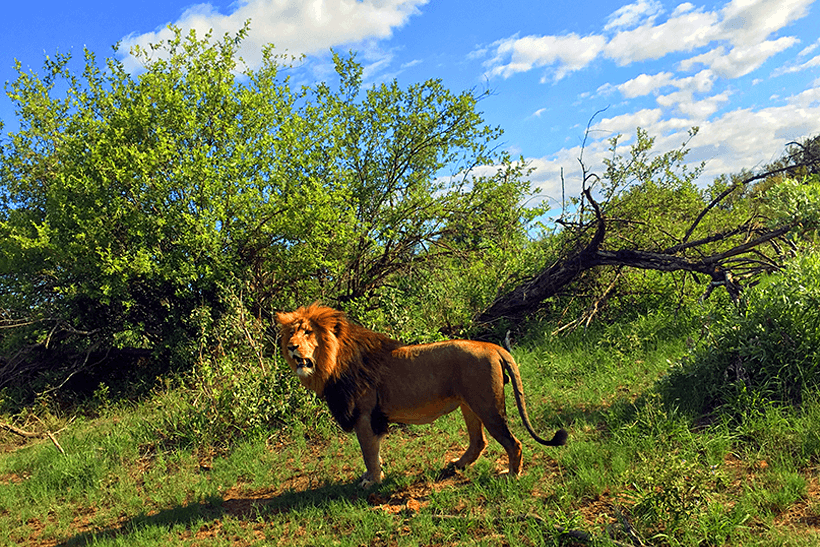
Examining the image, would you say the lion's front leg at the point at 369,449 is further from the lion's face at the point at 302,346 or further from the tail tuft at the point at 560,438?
the tail tuft at the point at 560,438

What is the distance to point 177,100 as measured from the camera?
956 cm

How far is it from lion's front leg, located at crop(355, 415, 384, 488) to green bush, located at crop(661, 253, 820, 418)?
3466mm

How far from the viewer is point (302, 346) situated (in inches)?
195

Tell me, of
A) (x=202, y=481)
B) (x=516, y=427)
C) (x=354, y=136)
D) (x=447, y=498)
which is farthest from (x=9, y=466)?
(x=354, y=136)

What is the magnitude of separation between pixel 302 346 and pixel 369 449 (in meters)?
1.28

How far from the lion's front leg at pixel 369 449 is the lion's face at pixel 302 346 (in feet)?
2.45

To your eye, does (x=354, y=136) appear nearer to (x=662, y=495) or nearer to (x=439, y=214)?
(x=439, y=214)

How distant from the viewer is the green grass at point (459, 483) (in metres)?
4.01

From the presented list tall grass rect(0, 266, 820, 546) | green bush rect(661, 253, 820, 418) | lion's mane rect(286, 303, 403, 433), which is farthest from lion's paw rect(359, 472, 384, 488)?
green bush rect(661, 253, 820, 418)

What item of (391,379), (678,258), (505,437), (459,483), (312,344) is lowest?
(459,483)

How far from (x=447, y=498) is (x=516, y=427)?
1.90 m

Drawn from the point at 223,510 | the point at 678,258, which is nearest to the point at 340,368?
the point at 223,510

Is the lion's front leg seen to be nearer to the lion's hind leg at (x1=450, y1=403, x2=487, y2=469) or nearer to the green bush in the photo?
the lion's hind leg at (x1=450, y1=403, x2=487, y2=469)

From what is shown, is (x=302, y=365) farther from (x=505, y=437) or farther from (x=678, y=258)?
(x=678, y=258)
